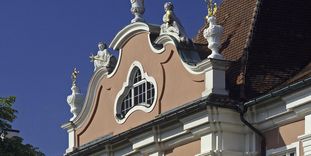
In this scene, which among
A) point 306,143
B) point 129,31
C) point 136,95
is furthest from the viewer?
point 129,31

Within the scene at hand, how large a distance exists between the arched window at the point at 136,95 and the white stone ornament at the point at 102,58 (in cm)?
132

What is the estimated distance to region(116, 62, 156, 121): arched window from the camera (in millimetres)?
47594

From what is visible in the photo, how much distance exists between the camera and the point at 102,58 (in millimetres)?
49938

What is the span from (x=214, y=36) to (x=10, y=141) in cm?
652

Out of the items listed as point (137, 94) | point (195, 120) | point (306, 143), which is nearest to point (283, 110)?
point (306, 143)

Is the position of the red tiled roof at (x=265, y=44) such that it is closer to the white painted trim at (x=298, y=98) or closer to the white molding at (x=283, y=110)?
the white molding at (x=283, y=110)

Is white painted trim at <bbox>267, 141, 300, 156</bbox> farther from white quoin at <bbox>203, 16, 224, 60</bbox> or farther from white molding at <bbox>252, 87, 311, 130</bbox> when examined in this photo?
white quoin at <bbox>203, 16, 224, 60</bbox>

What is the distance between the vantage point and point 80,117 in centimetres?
5100

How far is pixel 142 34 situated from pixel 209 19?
3373mm

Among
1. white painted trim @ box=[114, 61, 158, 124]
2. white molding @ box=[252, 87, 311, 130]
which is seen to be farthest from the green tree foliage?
white molding @ box=[252, 87, 311, 130]

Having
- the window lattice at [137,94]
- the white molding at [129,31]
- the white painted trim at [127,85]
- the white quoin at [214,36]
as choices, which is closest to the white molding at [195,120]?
the white quoin at [214,36]

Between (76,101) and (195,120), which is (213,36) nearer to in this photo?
(195,120)

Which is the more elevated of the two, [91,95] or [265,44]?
[265,44]

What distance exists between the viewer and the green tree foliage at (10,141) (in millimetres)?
45969
